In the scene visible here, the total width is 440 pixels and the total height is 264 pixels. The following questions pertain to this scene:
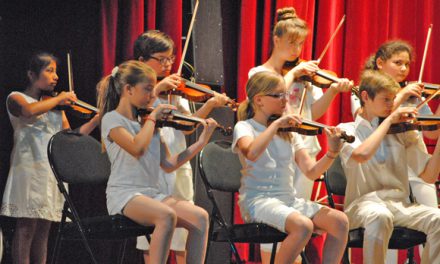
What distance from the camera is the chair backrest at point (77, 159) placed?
11.0ft

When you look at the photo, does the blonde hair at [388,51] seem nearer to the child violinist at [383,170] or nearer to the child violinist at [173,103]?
the child violinist at [383,170]

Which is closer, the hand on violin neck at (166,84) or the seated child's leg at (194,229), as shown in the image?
the seated child's leg at (194,229)

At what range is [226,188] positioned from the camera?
360 cm

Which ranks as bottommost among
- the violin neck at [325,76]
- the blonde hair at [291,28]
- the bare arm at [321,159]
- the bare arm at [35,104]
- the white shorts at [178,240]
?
the white shorts at [178,240]

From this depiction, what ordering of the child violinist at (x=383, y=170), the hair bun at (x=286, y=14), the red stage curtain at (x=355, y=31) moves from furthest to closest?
the red stage curtain at (x=355, y=31) → the hair bun at (x=286, y=14) → the child violinist at (x=383, y=170)

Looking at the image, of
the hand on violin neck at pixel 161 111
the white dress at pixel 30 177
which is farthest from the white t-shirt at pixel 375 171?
the white dress at pixel 30 177

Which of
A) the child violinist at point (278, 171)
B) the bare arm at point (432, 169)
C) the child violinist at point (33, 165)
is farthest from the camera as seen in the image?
the child violinist at point (33, 165)

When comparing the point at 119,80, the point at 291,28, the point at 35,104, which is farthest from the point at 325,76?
the point at 35,104

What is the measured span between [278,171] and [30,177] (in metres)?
1.31

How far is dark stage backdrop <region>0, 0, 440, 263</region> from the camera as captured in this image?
4.18m

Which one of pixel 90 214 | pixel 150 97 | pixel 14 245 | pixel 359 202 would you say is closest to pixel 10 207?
pixel 14 245

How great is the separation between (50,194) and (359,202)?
1.54 metres

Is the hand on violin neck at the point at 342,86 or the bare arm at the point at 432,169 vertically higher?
the hand on violin neck at the point at 342,86

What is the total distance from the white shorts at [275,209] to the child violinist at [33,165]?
1.08 m
